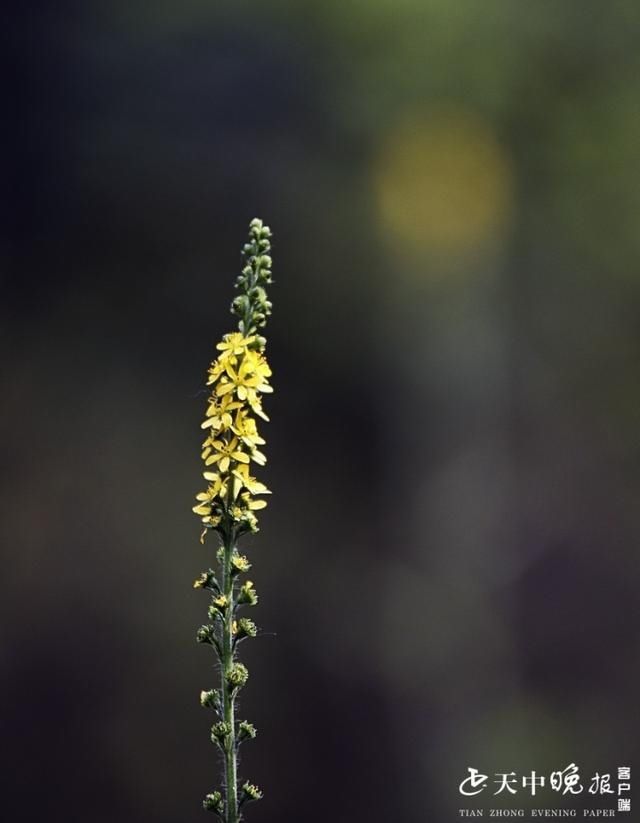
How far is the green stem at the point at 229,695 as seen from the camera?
1.66 m

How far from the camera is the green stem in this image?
1.66 meters

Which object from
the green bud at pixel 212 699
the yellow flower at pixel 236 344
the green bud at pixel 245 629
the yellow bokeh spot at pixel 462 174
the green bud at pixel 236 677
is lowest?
the green bud at pixel 212 699

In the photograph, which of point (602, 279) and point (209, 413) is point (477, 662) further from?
point (209, 413)

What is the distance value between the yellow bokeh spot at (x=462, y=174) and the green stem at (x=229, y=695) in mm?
4364

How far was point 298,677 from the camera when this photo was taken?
17.5 feet

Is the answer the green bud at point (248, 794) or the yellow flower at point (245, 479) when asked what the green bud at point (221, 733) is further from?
the yellow flower at point (245, 479)

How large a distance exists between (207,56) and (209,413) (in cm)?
451

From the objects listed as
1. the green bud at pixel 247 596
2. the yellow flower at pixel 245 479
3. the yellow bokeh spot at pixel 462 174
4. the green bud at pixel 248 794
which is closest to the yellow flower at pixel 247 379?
the yellow flower at pixel 245 479

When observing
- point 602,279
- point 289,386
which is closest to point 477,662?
point 289,386

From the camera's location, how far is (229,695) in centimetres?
168

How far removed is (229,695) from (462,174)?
15.9 ft

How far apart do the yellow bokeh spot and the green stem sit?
4.36m

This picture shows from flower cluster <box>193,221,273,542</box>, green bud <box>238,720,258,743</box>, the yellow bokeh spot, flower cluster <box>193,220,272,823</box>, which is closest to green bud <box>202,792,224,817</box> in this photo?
Answer: flower cluster <box>193,220,272,823</box>

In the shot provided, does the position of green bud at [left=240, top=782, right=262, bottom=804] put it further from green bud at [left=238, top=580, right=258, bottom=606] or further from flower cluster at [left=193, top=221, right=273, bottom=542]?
flower cluster at [left=193, top=221, right=273, bottom=542]
